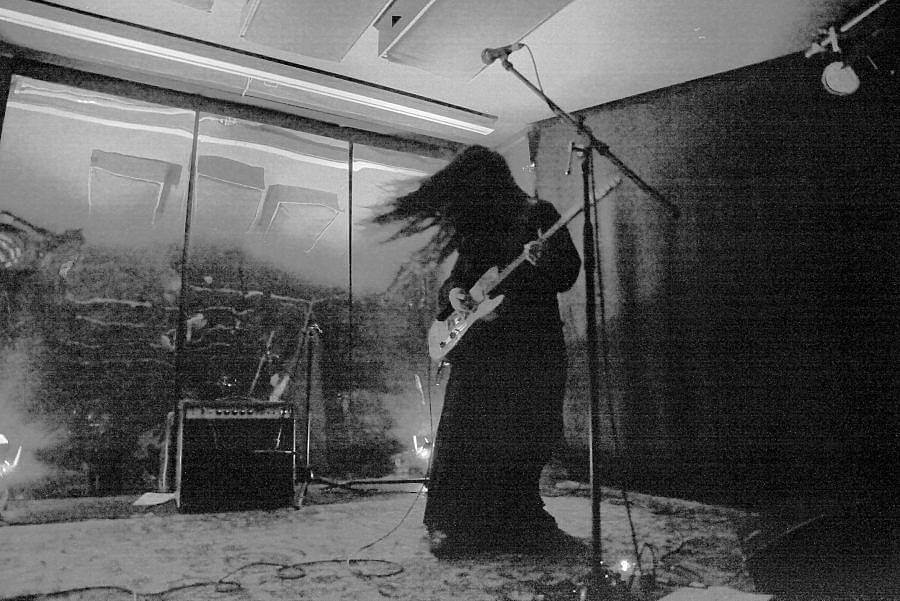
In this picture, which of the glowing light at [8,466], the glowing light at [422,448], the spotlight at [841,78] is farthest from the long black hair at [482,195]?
the glowing light at [8,466]

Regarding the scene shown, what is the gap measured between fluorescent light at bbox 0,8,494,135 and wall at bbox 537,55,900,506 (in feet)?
4.37

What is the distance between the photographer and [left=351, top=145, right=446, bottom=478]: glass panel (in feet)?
14.0

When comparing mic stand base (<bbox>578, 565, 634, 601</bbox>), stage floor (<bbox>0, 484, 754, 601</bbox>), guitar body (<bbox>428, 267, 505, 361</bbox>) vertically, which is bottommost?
stage floor (<bbox>0, 484, 754, 601</bbox>)

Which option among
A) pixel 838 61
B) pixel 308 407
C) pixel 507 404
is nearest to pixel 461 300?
pixel 507 404

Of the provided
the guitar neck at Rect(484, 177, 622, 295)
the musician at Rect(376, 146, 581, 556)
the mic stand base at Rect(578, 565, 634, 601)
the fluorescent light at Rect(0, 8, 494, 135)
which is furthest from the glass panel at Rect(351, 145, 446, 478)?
the mic stand base at Rect(578, 565, 634, 601)

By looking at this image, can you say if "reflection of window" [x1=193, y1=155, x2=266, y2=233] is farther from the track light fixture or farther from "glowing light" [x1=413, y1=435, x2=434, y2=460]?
the track light fixture

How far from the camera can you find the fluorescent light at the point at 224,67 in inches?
122

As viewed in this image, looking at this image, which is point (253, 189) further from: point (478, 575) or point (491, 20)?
point (478, 575)

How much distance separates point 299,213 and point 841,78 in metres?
3.37

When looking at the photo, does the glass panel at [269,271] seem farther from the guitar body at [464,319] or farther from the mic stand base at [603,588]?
the mic stand base at [603,588]

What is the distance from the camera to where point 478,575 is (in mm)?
1852

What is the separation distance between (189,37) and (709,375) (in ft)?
11.9

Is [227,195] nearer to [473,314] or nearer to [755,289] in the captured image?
[473,314]

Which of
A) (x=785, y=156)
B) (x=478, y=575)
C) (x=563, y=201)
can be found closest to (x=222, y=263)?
(x=563, y=201)
